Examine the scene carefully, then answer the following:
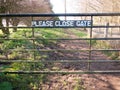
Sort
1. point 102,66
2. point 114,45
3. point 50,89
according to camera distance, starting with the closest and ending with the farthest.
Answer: point 50,89, point 102,66, point 114,45

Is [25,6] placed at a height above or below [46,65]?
above

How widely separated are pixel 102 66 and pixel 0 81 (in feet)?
14.4

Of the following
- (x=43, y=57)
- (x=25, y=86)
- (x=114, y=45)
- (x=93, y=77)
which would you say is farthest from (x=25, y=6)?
(x=25, y=86)

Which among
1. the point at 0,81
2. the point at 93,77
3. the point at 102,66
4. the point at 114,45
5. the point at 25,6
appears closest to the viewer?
the point at 0,81

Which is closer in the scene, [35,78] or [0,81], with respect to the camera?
[0,81]

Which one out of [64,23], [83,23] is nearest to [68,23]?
[64,23]

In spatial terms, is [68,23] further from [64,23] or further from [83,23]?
[83,23]

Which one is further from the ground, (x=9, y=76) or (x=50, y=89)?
(x=9, y=76)

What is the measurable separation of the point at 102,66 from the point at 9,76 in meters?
4.11

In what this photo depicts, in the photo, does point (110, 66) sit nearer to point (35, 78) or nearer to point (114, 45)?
point (35, 78)

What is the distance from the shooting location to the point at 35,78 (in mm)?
6375

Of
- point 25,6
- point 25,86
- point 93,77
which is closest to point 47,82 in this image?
point 25,86

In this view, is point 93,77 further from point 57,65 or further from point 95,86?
point 57,65

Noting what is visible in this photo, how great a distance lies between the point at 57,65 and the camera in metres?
8.56
